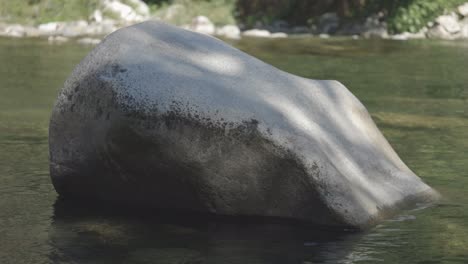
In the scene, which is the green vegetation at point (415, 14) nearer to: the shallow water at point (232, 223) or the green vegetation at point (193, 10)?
the green vegetation at point (193, 10)

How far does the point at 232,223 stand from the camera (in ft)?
20.0

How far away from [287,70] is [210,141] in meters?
9.53

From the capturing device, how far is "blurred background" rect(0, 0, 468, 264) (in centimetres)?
554

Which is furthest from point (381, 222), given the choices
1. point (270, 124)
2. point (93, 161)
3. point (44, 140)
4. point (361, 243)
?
point (44, 140)

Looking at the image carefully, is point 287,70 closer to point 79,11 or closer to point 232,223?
point 79,11

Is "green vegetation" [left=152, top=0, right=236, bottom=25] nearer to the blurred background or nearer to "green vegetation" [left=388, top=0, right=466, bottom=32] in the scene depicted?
the blurred background

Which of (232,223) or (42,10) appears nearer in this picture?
(232,223)

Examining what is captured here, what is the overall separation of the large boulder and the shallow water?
6.6 inches

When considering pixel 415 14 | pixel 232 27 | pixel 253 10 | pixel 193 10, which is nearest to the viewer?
pixel 232 27

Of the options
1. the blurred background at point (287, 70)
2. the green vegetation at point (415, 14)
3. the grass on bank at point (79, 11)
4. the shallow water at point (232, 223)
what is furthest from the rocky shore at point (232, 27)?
the shallow water at point (232, 223)

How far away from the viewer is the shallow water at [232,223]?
5.41 m

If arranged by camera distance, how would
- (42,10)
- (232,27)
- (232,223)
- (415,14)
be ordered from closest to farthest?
(232,223)
(232,27)
(42,10)
(415,14)

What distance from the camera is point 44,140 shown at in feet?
29.6

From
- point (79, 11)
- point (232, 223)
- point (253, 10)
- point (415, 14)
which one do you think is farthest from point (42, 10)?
point (232, 223)
